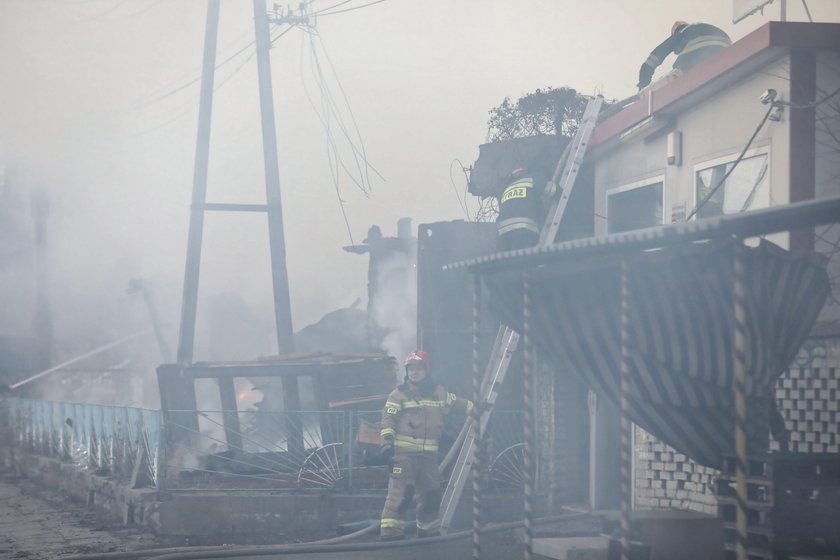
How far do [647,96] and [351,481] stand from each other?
6.00 metres

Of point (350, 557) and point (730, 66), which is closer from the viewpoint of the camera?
point (730, 66)

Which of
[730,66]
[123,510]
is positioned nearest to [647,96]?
[730,66]

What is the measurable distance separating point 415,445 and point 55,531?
5101 mm

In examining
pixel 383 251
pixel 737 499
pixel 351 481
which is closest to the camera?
pixel 737 499

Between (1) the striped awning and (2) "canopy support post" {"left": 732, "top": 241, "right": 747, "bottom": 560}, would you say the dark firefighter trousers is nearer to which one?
(1) the striped awning

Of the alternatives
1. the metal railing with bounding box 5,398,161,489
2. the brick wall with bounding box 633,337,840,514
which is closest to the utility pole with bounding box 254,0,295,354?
the metal railing with bounding box 5,398,161,489

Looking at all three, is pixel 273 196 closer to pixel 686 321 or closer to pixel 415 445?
pixel 415 445

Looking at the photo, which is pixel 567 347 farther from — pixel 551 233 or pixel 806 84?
pixel 551 233

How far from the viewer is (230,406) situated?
54.1 ft

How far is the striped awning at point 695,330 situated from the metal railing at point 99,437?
24.5 ft

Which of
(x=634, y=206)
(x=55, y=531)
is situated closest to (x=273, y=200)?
(x=55, y=531)

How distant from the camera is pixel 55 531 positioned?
41.4 ft

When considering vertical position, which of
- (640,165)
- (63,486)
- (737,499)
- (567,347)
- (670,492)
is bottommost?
(63,486)

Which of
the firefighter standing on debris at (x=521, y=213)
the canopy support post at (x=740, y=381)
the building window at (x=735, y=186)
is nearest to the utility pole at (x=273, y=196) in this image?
the firefighter standing on debris at (x=521, y=213)
